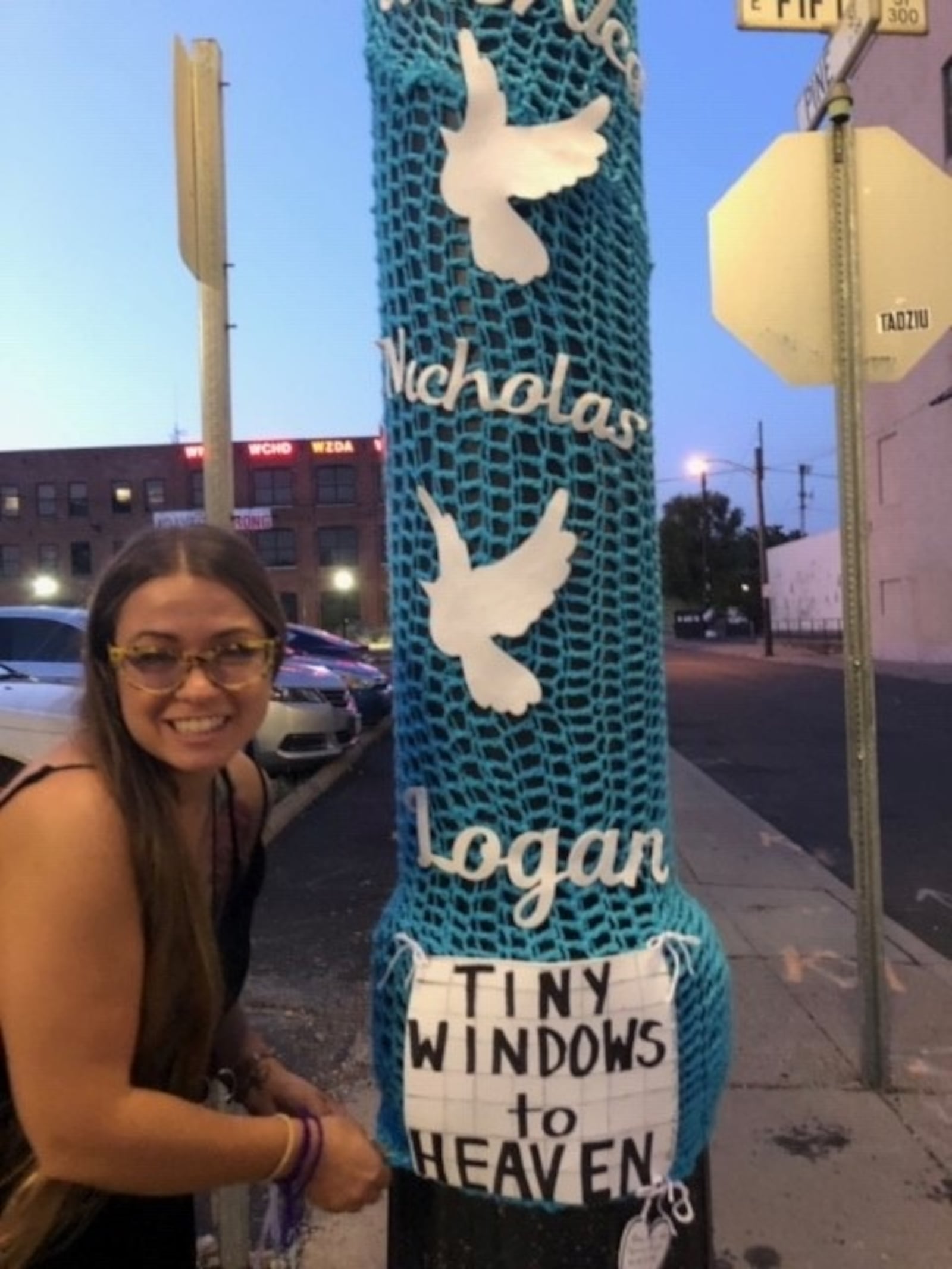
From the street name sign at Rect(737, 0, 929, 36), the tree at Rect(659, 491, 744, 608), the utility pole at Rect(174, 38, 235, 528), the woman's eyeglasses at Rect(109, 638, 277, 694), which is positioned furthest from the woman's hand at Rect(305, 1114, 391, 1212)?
the tree at Rect(659, 491, 744, 608)

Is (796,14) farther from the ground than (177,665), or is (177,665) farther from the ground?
(796,14)

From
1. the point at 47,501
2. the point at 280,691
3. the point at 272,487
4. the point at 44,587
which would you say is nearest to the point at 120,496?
the point at 47,501

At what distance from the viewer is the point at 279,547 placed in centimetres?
5256

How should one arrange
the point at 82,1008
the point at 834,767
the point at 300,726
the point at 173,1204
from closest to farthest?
the point at 82,1008 → the point at 173,1204 → the point at 300,726 → the point at 834,767

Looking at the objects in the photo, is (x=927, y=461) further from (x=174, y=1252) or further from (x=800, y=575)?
(x=174, y=1252)

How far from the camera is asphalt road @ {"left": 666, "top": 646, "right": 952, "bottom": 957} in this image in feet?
22.1

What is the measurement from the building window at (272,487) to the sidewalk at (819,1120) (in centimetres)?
4850

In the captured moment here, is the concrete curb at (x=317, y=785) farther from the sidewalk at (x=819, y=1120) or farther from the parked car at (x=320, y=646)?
the sidewalk at (x=819, y=1120)

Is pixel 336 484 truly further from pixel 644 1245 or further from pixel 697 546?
pixel 644 1245

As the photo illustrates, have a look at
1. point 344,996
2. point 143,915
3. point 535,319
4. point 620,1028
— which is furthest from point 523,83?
point 344,996

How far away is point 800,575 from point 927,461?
82.5 ft

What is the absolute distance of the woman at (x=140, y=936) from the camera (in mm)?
1221

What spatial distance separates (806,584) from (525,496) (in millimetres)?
52937

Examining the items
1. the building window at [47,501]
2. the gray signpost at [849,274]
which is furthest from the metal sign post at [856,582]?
the building window at [47,501]
